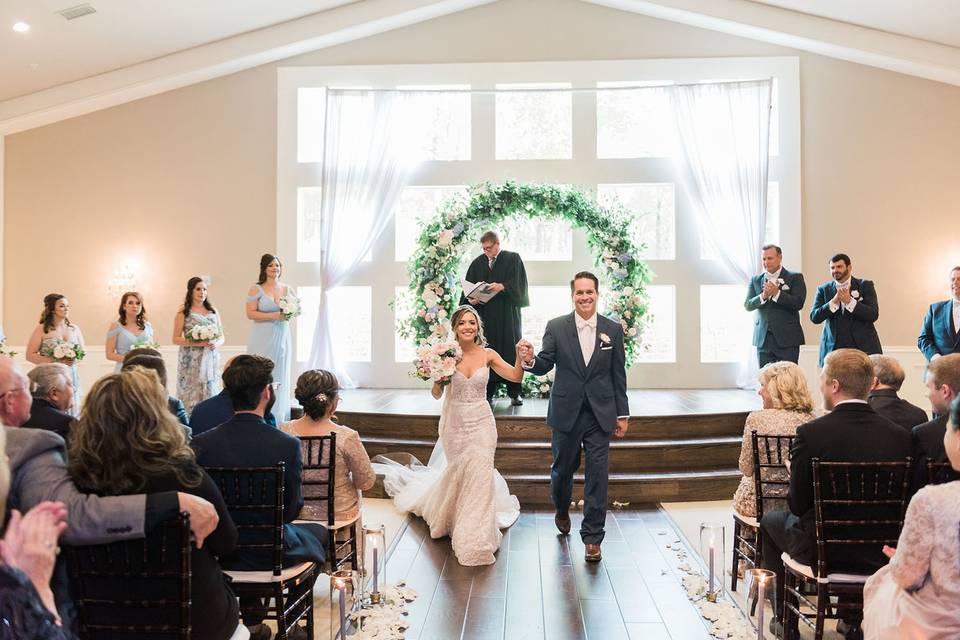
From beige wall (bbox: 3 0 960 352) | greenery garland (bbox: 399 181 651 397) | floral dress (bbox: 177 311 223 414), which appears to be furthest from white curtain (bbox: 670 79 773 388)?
floral dress (bbox: 177 311 223 414)

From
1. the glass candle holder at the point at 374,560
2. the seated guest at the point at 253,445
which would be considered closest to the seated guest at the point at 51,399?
the seated guest at the point at 253,445

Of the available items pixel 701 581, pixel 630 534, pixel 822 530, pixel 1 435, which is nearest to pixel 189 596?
pixel 1 435

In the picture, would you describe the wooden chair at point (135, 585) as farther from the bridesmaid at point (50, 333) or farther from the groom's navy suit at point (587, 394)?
the bridesmaid at point (50, 333)

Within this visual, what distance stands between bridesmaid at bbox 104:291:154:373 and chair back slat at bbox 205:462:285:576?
16.7 ft

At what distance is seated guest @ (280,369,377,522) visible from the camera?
416cm

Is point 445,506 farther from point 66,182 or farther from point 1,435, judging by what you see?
point 66,182

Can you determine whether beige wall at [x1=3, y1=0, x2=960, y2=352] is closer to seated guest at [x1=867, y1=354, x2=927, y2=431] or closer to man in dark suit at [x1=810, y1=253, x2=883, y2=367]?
man in dark suit at [x1=810, y1=253, x2=883, y2=367]

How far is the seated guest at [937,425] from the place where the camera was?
3.12 metres

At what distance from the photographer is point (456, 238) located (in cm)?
926

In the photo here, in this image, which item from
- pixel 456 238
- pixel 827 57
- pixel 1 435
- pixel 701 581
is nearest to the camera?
pixel 1 435

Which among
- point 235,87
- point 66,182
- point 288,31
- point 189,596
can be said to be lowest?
point 189,596

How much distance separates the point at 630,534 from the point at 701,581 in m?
1.13

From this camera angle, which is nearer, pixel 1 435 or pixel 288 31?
pixel 1 435

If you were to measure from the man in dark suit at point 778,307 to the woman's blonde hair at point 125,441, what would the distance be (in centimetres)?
617
